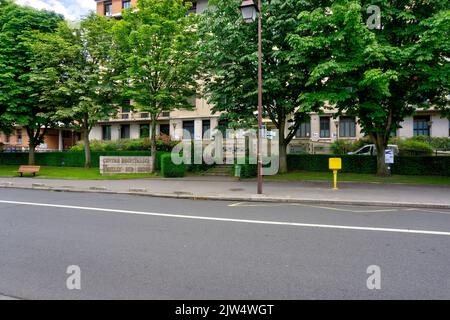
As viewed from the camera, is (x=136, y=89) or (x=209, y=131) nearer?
(x=136, y=89)

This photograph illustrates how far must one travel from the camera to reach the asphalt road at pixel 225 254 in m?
3.76

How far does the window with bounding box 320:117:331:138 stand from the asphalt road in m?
25.4

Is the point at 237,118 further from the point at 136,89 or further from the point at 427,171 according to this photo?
the point at 427,171

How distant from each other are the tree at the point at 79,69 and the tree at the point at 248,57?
9.60 metres

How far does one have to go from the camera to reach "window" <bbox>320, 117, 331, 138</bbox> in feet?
109

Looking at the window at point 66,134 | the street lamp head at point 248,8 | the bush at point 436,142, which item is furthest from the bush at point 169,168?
the window at point 66,134

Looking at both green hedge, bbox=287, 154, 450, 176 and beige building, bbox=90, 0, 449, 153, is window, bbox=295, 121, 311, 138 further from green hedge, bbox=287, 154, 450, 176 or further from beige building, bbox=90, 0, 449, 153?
green hedge, bbox=287, 154, 450, 176

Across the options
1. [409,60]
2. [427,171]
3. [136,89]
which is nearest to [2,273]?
[409,60]

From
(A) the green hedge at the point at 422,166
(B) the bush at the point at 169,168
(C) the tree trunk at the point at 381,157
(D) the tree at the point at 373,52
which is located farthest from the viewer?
(B) the bush at the point at 169,168

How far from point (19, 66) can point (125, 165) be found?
12.9 meters

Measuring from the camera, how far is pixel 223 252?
17.0 ft

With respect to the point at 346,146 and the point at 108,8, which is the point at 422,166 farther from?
the point at 108,8

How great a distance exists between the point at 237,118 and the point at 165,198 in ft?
24.6

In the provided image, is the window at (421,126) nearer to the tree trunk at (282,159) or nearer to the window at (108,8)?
the tree trunk at (282,159)
